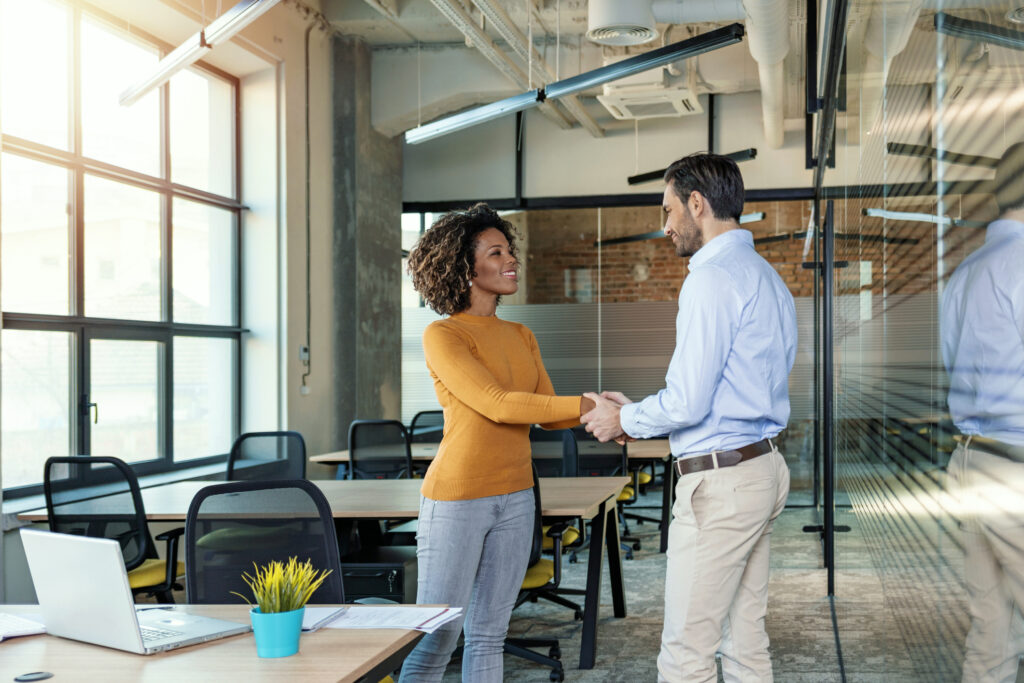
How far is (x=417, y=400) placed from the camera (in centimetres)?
926

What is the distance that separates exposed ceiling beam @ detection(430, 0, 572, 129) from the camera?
5763mm

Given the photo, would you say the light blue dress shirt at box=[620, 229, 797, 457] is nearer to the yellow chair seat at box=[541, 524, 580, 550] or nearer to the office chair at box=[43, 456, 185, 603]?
the yellow chair seat at box=[541, 524, 580, 550]

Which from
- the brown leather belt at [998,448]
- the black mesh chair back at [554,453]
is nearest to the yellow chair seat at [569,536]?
the black mesh chair back at [554,453]

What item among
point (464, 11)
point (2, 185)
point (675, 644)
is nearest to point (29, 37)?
point (2, 185)

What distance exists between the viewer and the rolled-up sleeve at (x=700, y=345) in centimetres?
212

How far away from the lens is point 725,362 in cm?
216

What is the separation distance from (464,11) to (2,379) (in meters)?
3.40

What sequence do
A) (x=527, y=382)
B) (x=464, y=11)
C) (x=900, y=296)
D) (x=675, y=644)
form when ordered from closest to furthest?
(x=900, y=296), (x=675, y=644), (x=527, y=382), (x=464, y=11)

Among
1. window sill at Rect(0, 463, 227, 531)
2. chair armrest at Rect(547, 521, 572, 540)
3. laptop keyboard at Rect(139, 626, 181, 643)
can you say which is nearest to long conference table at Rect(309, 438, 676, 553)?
window sill at Rect(0, 463, 227, 531)

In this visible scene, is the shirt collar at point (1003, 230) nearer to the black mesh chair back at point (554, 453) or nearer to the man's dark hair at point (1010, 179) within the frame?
the man's dark hair at point (1010, 179)

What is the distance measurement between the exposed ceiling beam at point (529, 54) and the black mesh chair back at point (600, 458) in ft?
8.37

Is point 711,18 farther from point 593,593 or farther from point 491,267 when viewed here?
point 491,267

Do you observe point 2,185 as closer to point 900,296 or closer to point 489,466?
point 489,466

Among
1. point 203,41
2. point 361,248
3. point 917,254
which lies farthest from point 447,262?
point 361,248
